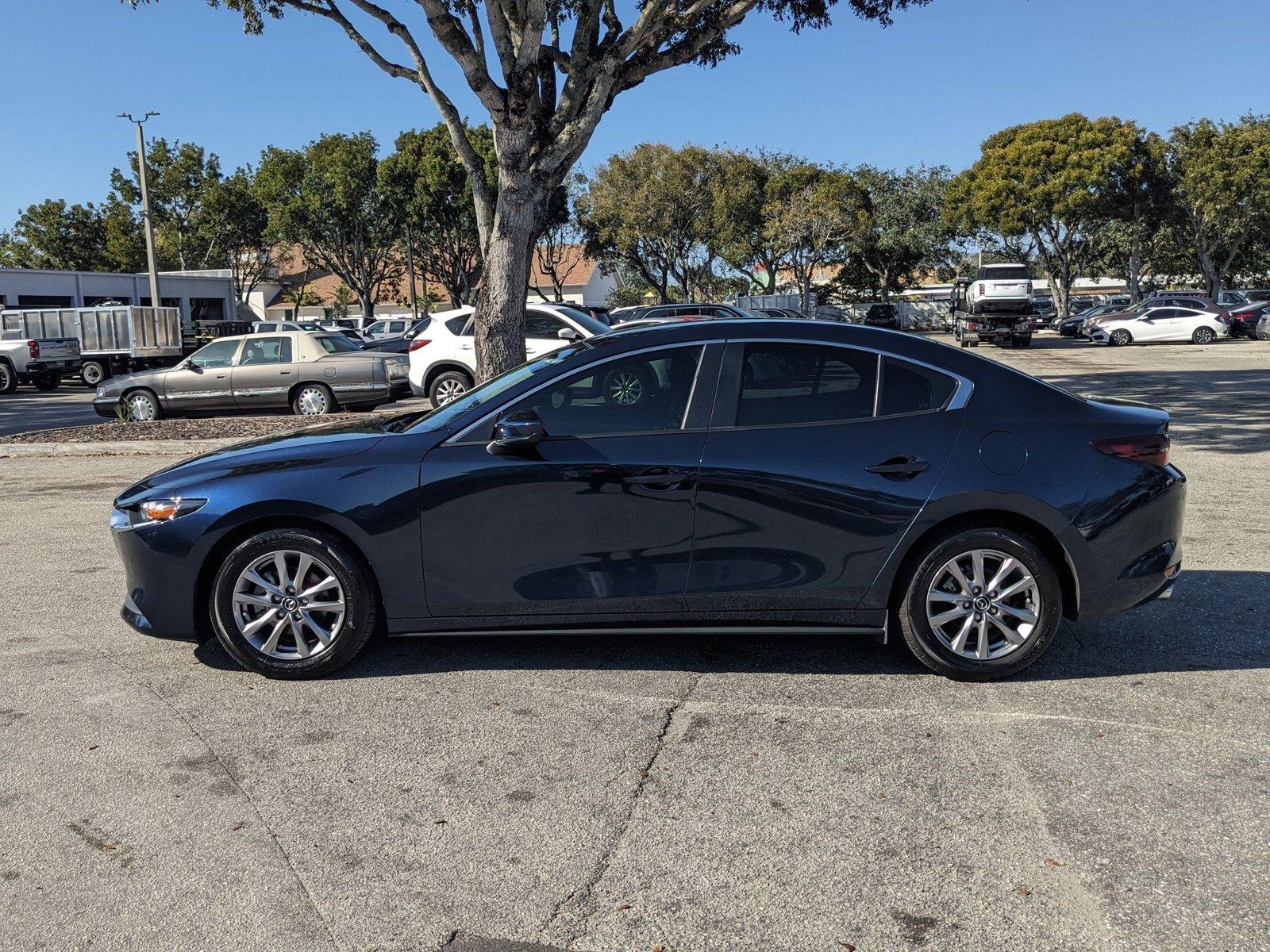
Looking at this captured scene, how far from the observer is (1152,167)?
49625 mm

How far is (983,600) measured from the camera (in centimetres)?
473

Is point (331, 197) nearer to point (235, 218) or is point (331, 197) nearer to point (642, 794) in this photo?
point (235, 218)

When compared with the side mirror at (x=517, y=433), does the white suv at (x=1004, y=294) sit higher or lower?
higher

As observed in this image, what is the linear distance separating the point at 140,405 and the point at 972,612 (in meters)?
16.1

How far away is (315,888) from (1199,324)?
39.7 metres

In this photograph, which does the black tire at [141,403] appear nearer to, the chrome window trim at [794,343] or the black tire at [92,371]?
the black tire at [92,371]

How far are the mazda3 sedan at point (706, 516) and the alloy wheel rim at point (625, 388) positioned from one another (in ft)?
0.05

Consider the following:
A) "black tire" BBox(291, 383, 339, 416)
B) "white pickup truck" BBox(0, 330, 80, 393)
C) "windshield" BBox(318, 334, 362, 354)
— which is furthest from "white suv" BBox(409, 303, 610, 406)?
"white pickup truck" BBox(0, 330, 80, 393)

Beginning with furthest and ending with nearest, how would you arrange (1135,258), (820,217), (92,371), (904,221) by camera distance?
(904,221), (820,217), (1135,258), (92,371)

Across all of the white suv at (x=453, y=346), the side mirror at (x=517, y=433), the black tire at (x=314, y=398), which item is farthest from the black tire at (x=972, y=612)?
the black tire at (x=314, y=398)

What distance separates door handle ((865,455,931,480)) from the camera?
4684mm

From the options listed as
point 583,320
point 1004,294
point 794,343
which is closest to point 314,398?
point 583,320

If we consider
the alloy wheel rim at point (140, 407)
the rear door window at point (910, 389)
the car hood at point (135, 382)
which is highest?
the rear door window at point (910, 389)

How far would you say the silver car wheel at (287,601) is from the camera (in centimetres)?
481
